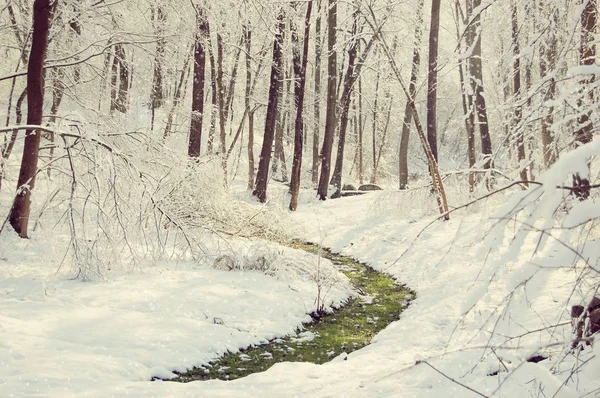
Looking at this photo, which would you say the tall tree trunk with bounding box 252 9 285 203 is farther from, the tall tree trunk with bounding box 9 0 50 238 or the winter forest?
the tall tree trunk with bounding box 9 0 50 238

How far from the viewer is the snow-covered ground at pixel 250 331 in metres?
4.05

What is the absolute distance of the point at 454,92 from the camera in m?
47.3

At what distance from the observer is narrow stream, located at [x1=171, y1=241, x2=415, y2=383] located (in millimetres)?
5703

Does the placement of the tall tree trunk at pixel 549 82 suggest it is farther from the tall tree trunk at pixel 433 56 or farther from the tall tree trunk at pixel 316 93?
the tall tree trunk at pixel 316 93

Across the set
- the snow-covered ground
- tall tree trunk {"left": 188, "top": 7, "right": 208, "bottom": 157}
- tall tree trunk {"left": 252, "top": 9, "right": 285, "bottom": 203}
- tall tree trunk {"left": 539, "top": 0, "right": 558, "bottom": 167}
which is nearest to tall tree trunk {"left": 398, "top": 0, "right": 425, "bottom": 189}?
tall tree trunk {"left": 252, "top": 9, "right": 285, "bottom": 203}

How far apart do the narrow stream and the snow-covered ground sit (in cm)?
21

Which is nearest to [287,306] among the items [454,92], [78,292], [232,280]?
[232,280]

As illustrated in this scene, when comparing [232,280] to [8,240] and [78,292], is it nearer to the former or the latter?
[78,292]

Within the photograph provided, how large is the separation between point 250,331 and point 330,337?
109 centimetres

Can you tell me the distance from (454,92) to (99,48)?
Answer: 4251cm

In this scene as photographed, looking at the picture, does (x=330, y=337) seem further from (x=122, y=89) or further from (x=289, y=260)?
(x=122, y=89)

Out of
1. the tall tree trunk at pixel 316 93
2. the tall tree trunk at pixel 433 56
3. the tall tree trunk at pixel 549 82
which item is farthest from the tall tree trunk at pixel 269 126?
the tall tree trunk at pixel 549 82

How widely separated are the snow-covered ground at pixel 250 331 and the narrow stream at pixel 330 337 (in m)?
0.21

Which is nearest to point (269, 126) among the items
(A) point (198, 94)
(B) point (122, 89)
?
(A) point (198, 94)
